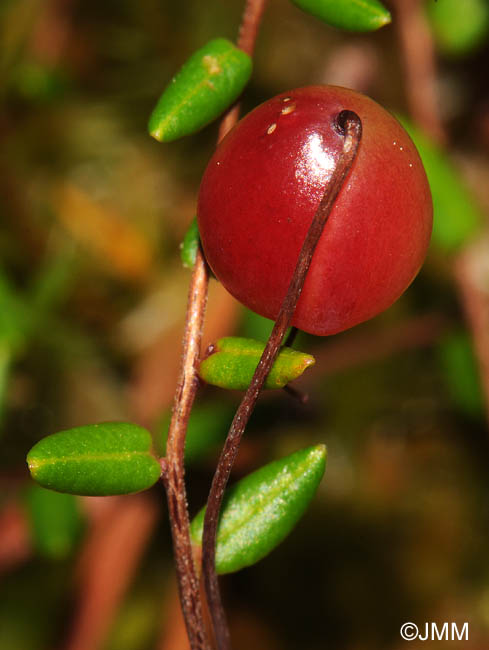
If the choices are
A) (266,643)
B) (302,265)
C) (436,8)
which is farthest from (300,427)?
(302,265)

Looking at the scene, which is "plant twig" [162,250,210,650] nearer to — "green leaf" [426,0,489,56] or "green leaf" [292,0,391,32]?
"green leaf" [292,0,391,32]

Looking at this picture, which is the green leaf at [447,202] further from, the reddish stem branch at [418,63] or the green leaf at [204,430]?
the green leaf at [204,430]

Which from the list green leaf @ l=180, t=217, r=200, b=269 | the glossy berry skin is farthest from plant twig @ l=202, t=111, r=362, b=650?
green leaf @ l=180, t=217, r=200, b=269

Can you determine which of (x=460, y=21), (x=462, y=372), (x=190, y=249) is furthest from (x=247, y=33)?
(x=462, y=372)

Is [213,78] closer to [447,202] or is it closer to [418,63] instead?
[447,202]

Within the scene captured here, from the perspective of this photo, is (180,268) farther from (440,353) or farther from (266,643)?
(266,643)
